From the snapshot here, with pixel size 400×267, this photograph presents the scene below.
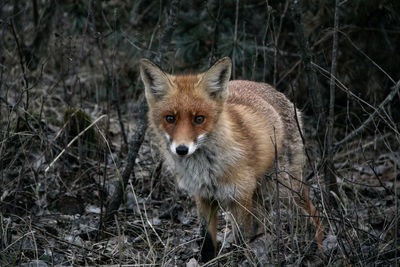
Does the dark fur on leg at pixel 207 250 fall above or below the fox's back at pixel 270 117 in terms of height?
below

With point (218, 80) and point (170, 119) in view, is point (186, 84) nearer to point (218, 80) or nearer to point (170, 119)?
point (218, 80)

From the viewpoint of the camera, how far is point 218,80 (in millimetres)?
4242

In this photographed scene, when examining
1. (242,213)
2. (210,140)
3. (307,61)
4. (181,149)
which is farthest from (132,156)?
(307,61)

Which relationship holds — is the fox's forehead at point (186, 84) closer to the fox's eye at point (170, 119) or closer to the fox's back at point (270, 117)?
the fox's eye at point (170, 119)

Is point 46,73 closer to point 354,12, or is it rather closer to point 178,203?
point 178,203

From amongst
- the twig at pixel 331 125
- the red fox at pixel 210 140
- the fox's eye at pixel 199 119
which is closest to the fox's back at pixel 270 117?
the red fox at pixel 210 140

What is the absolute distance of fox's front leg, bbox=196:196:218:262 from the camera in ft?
14.3

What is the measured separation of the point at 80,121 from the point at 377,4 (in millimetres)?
4547

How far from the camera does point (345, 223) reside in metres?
3.61

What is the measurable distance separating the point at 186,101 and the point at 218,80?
41cm

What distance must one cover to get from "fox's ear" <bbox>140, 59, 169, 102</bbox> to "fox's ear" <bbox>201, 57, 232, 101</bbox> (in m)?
0.38

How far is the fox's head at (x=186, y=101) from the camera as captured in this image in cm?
396

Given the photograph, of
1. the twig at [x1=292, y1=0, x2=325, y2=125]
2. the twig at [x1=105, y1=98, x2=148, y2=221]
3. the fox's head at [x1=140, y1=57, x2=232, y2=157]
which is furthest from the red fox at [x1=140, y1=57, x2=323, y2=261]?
the twig at [x1=292, y1=0, x2=325, y2=125]

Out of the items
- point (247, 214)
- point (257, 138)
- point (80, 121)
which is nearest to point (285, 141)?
point (257, 138)
